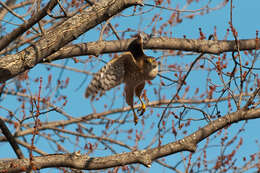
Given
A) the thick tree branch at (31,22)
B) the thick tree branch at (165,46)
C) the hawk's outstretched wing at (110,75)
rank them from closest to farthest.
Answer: the hawk's outstretched wing at (110,75)
the thick tree branch at (31,22)
the thick tree branch at (165,46)

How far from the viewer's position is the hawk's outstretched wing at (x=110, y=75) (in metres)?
3.54

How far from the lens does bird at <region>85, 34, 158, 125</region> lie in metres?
3.56

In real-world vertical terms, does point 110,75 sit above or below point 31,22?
below

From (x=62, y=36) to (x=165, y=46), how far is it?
1.52 metres

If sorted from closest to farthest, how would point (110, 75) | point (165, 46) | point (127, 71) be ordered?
point (110, 75)
point (127, 71)
point (165, 46)

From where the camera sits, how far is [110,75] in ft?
12.1

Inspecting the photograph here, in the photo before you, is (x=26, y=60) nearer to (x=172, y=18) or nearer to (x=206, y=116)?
(x=206, y=116)

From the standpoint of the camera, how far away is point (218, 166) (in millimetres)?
5641

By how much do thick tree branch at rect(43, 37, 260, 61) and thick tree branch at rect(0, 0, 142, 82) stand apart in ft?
2.21

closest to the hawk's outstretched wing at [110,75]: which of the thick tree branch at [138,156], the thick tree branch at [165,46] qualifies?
the thick tree branch at [165,46]

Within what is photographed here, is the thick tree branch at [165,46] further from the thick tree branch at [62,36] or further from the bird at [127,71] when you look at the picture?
the thick tree branch at [62,36]

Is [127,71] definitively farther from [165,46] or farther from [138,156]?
[138,156]

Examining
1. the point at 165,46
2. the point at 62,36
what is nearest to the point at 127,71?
the point at 165,46

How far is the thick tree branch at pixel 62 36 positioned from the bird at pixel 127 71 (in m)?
0.49
